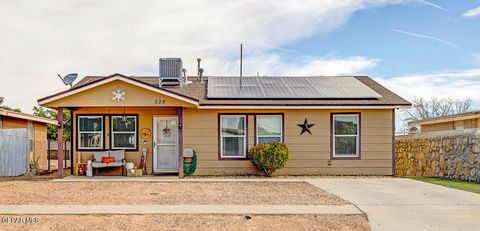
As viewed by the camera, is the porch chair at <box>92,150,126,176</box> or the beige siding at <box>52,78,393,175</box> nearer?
the porch chair at <box>92,150,126,176</box>

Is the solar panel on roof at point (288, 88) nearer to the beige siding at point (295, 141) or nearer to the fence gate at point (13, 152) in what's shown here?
the beige siding at point (295, 141)

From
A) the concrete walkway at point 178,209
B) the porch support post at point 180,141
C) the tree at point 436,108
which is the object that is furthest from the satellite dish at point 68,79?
the tree at point 436,108

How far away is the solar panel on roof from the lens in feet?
48.2

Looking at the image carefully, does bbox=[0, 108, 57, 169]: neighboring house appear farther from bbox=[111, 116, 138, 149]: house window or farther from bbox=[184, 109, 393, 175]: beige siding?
bbox=[184, 109, 393, 175]: beige siding

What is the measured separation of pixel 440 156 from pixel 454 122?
5.06 meters

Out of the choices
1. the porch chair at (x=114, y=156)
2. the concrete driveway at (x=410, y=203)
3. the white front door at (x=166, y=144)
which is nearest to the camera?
the concrete driveway at (x=410, y=203)

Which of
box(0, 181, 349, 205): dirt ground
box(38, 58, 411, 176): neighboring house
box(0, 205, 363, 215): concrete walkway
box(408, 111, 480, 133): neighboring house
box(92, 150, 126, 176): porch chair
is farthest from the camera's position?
box(408, 111, 480, 133): neighboring house

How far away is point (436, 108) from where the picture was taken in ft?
137

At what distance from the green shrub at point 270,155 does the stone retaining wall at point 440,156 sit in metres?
5.47

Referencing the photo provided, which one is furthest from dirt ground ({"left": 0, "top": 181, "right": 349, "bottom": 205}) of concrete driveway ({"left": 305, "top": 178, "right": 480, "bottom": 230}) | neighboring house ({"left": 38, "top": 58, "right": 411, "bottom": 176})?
neighboring house ({"left": 38, "top": 58, "right": 411, "bottom": 176})

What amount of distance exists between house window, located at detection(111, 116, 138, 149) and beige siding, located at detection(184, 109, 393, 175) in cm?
181

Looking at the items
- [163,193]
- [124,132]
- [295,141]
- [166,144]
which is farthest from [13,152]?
[295,141]

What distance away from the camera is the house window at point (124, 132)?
14.5 m

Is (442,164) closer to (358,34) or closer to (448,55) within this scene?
(358,34)
